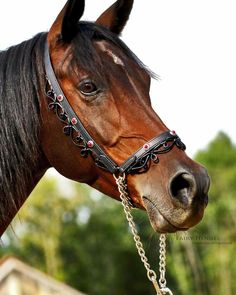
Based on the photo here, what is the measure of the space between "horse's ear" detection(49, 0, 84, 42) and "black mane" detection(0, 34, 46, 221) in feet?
0.66

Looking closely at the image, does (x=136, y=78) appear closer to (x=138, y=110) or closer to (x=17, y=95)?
(x=138, y=110)

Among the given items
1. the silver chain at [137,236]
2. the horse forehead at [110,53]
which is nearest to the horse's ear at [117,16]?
the horse forehead at [110,53]

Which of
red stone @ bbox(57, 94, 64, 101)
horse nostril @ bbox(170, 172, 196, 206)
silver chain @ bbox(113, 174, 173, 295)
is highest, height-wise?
red stone @ bbox(57, 94, 64, 101)

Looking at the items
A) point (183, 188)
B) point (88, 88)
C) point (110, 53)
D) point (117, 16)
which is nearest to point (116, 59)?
point (110, 53)

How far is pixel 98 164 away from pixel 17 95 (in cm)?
64

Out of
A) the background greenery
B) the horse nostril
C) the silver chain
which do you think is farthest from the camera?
the background greenery

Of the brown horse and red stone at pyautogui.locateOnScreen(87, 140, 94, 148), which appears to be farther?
red stone at pyautogui.locateOnScreen(87, 140, 94, 148)

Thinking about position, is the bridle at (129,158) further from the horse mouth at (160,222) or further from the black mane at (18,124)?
the horse mouth at (160,222)

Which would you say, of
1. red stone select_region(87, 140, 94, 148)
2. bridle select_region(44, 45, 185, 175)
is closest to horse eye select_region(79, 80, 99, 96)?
bridle select_region(44, 45, 185, 175)

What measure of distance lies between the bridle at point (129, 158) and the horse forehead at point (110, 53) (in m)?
0.33

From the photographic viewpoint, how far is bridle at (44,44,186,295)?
433 centimetres

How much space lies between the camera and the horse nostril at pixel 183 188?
4.09 metres

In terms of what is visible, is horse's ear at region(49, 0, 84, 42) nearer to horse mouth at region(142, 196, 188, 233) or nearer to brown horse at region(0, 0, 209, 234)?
brown horse at region(0, 0, 209, 234)

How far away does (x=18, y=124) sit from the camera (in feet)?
15.0
